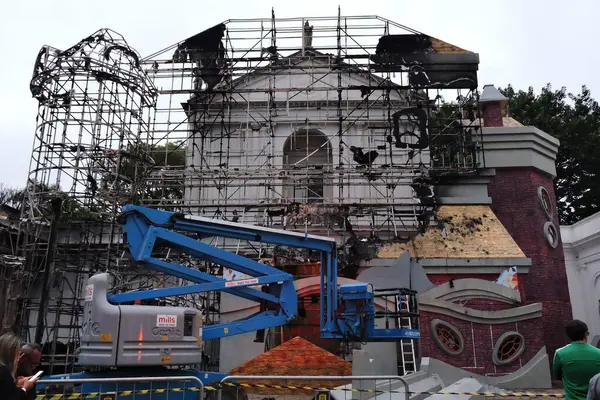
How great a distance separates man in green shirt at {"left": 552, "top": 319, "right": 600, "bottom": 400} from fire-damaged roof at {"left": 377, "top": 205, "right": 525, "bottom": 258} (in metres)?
13.8

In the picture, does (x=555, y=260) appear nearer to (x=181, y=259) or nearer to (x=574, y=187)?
(x=181, y=259)

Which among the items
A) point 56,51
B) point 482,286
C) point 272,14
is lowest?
point 482,286

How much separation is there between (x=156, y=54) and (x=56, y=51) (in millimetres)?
4141

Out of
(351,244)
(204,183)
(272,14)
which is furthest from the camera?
(272,14)

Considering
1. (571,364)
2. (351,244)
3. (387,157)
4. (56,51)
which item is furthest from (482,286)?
(56,51)

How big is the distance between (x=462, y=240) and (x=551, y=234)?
471 centimetres

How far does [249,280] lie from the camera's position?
458 inches

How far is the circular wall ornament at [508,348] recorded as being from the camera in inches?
701

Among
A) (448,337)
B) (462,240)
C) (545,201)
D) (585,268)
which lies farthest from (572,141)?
(448,337)

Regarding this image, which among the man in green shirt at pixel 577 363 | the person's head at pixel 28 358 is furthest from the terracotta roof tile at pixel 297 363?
the man in green shirt at pixel 577 363

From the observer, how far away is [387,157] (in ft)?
76.0

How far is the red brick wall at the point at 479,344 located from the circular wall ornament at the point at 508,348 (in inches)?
4.6

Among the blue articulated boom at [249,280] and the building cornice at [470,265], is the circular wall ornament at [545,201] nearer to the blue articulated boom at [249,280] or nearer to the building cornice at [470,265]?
the building cornice at [470,265]

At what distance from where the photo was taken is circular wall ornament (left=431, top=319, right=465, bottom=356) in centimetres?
1759
